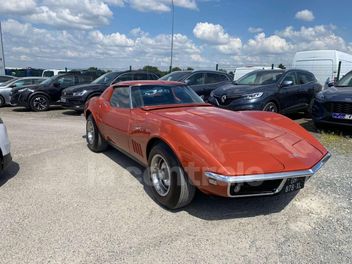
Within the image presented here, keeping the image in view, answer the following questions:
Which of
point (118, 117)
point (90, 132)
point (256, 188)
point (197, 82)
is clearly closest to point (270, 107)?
point (197, 82)

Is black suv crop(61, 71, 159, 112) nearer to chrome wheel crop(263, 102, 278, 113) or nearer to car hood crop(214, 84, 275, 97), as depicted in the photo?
car hood crop(214, 84, 275, 97)

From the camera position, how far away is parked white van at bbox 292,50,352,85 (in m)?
14.3

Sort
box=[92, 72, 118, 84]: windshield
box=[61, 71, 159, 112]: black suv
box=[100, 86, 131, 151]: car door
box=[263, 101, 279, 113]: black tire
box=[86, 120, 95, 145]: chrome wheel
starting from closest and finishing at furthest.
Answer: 1. box=[100, 86, 131, 151]: car door
2. box=[86, 120, 95, 145]: chrome wheel
3. box=[263, 101, 279, 113]: black tire
4. box=[61, 71, 159, 112]: black suv
5. box=[92, 72, 118, 84]: windshield

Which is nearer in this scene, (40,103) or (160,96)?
(160,96)

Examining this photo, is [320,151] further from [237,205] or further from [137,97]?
[137,97]

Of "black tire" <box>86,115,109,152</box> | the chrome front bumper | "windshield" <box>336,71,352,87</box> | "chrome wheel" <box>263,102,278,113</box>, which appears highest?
"windshield" <box>336,71,352,87</box>

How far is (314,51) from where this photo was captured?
1470 centimetres

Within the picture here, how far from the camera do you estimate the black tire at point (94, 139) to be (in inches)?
232

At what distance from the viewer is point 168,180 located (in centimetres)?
364

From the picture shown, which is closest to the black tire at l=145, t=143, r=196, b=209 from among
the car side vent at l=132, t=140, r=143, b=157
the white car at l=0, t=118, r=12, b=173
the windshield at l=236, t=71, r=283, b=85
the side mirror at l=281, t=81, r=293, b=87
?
→ the car side vent at l=132, t=140, r=143, b=157

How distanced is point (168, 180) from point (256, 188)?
1.02 meters

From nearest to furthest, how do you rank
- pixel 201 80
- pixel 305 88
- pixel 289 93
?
1. pixel 289 93
2. pixel 305 88
3. pixel 201 80

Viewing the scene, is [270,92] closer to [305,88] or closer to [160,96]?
[305,88]

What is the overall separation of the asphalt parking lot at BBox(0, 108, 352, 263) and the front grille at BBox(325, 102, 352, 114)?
98.4 inches
